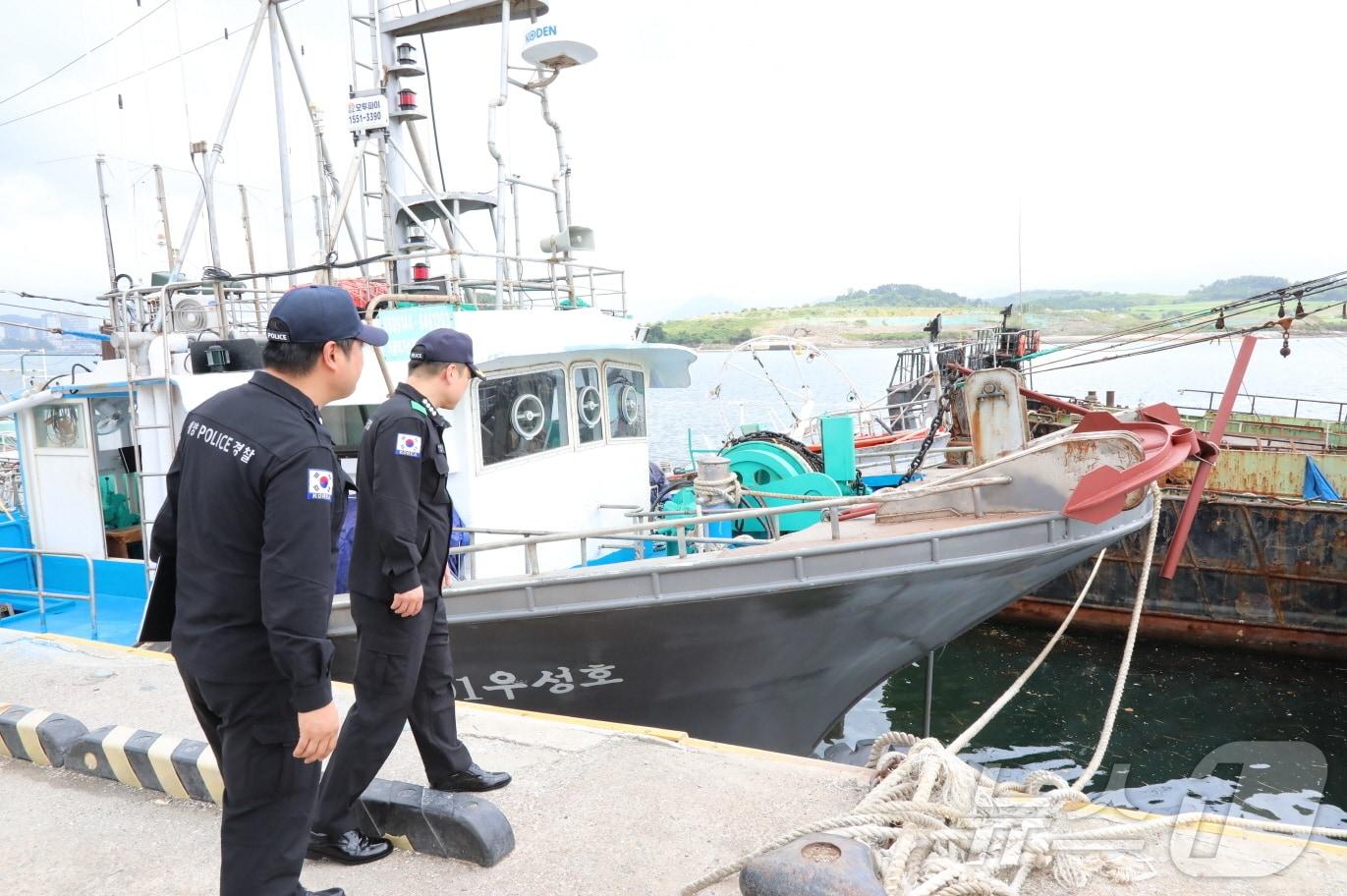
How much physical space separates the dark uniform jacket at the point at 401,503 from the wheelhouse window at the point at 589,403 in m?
3.61

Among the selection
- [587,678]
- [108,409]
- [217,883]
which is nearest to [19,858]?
[217,883]

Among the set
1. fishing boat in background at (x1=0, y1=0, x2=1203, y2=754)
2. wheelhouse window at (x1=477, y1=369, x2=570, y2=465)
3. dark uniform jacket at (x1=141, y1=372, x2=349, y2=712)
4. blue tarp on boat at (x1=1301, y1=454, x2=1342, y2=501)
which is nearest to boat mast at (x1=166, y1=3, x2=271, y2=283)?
fishing boat in background at (x1=0, y1=0, x2=1203, y2=754)

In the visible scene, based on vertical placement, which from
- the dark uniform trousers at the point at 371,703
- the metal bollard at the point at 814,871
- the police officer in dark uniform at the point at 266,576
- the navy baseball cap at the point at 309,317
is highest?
the navy baseball cap at the point at 309,317

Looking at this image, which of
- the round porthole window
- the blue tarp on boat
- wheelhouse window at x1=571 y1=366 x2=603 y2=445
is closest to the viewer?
the round porthole window

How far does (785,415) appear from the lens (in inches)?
1786

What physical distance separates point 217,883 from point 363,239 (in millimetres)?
5509

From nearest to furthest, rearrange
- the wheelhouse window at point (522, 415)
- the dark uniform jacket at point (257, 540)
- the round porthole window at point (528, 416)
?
the dark uniform jacket at point (257, 540) < the wheelhouse window at point (522, 415) < the round porthole window at point (528, 416)

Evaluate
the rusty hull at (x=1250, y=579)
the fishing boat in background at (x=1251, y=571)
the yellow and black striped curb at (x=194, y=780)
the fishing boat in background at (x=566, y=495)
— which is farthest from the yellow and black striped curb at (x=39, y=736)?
the rusty hull at (x=1250, y=579)

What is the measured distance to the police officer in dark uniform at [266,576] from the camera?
79.5 inches

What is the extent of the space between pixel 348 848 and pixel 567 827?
0.72 metres

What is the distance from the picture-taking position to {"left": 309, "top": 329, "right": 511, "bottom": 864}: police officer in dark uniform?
9.09 feet

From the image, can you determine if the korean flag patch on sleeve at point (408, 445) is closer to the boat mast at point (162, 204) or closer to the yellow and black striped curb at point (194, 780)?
the yellow and black striped curb at point (194, 780)

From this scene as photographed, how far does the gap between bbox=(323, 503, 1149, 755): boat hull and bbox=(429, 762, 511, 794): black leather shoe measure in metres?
1.75

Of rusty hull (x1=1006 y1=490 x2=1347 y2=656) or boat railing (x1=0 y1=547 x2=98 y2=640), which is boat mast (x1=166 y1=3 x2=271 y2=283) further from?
rusty hull (x1=1006 y1=490 x2=1347 y2=656)
